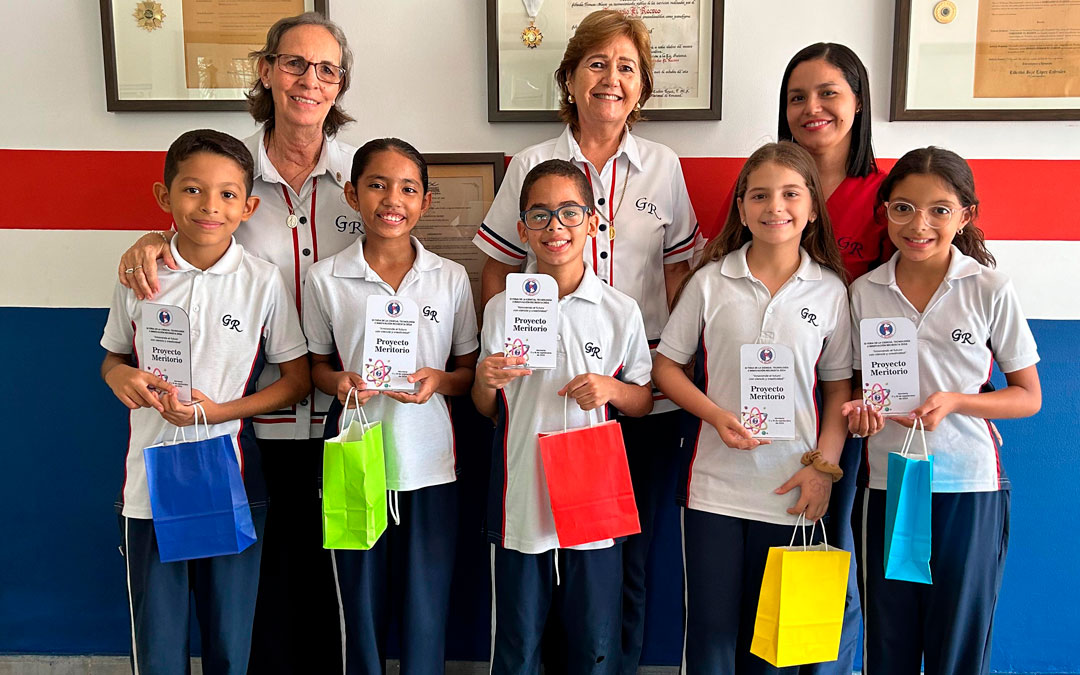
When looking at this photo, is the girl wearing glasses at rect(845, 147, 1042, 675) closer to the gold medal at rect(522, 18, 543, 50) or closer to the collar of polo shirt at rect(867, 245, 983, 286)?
A: the collar of polo shirt at rect(867, 245, 983, 286)

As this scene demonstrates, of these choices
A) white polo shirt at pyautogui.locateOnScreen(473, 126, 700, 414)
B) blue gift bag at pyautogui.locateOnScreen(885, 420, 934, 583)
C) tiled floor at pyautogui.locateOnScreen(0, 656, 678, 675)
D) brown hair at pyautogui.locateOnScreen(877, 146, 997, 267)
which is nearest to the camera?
blue gift bag at pyautogui.locateOnScreen(885, 420, 934, 583)

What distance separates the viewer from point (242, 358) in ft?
6.18

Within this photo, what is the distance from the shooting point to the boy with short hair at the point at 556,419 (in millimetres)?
1812

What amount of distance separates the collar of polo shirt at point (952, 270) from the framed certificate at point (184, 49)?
1.84 m

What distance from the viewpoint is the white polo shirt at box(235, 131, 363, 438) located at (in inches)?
80.6

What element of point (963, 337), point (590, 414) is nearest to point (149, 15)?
point (590, 414)

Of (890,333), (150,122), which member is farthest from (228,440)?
(890,333)

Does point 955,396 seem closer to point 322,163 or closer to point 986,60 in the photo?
point 986,60

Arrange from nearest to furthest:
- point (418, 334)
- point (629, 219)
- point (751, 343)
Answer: point (751, 343) → point (418, 334) → point (629, 219)

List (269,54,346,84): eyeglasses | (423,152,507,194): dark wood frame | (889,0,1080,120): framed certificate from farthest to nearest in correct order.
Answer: (423,152,507,194): dark wood frame, (889,0,1080,120): framed certificate, (269,54,346,84): eyeglasses

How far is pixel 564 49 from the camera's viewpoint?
234 centimetres

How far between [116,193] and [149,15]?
59cm

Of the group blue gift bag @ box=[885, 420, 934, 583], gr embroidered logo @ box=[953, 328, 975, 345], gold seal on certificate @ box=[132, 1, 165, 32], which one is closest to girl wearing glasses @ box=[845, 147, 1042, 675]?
gr embroidered logo @ box=[953, 328, 975, 345]

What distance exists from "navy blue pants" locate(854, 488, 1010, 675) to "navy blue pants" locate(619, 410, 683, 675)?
59cm
